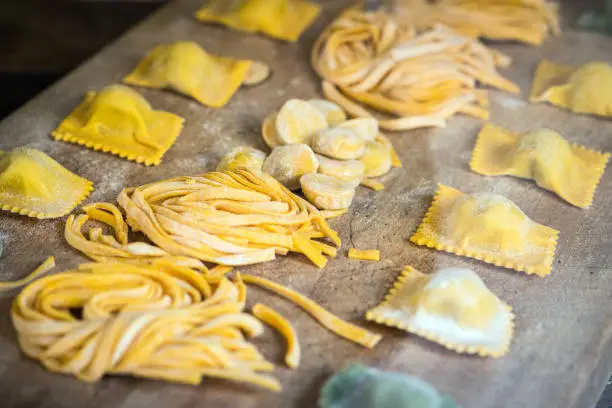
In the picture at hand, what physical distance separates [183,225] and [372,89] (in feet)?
6.64

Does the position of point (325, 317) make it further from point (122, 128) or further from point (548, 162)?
point (122, 128)

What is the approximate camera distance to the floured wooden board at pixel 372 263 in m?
3.21

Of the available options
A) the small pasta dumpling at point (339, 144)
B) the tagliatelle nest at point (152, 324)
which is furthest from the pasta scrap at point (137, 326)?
the small pasta dumpling at point (339, 144)

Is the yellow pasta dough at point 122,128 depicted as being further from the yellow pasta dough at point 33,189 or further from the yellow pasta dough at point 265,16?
the yellow pasta dough at point 265,16

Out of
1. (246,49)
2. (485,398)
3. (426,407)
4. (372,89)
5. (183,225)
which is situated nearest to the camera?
(426,407)

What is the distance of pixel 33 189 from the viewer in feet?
13.4

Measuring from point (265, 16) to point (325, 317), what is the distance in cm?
323

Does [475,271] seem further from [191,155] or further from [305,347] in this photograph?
[191,155]

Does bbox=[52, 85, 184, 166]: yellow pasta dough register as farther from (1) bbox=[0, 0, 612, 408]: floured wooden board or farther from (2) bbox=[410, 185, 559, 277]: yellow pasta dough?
(2) bbox=[410, 185, 559, 277]: yellow pasta dough

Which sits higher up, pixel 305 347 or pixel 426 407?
pixel 426 407

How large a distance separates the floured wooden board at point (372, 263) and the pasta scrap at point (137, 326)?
0.09 metres

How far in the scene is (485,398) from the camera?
10.5 ft

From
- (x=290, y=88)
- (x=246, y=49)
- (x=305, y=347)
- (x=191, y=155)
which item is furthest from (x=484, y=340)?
(x=246, y=49)

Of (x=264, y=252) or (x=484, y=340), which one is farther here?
(x=264, y=252)
